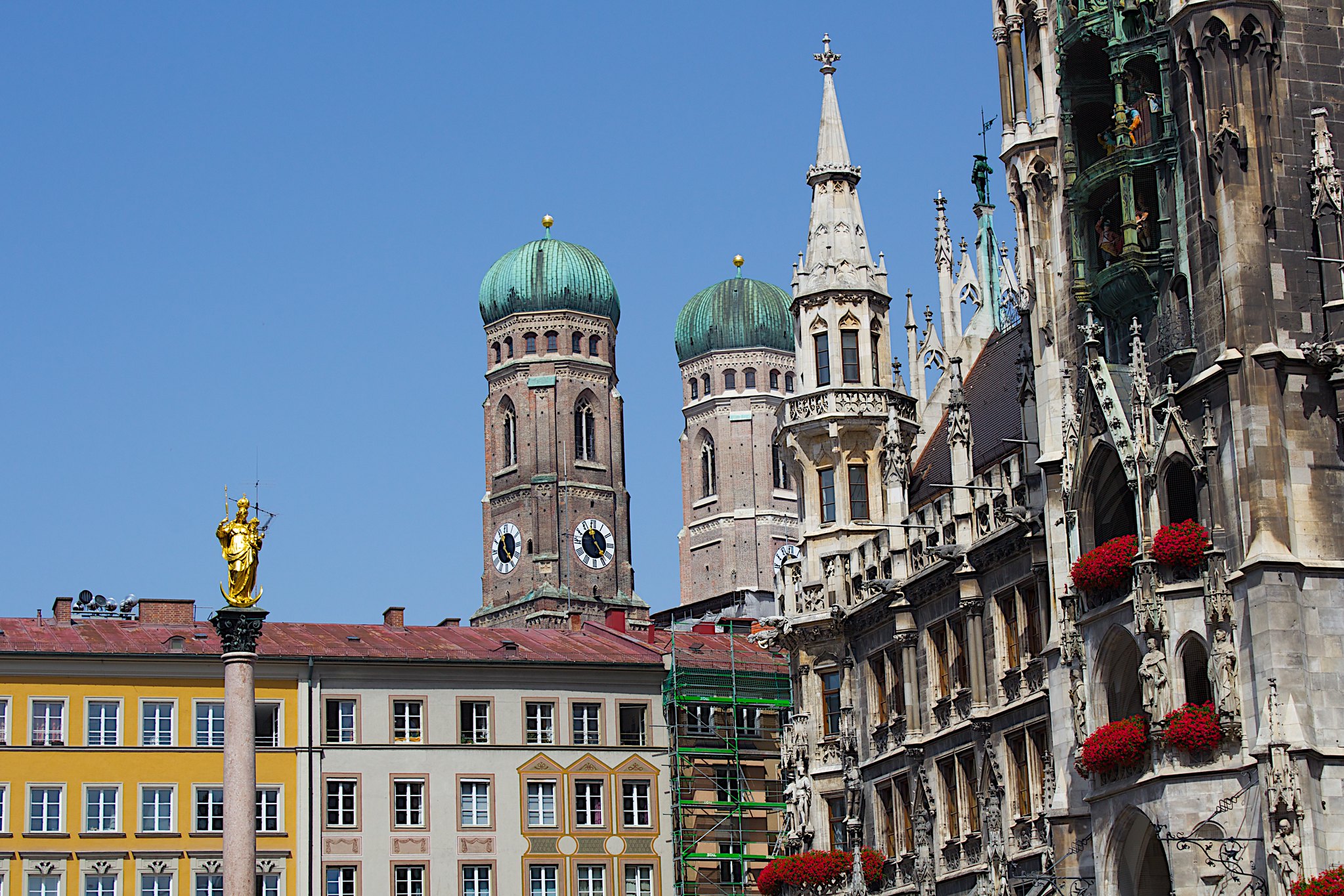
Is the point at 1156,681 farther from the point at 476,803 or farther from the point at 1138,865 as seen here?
the point at 476,803

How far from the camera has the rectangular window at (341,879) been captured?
88.5m

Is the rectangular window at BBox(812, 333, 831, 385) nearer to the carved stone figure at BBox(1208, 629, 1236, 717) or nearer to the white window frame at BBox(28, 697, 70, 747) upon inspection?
the carved stone figure at BBox(1208, 629, 1236, 717)

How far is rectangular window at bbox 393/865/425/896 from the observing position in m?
89.1

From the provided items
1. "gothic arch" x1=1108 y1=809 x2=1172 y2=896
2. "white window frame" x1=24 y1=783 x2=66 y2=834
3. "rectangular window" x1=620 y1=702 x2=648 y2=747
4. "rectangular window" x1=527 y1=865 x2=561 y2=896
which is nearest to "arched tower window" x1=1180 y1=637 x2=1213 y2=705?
"gothic arch" x1=1108 y1=809 x2=1172 y2=896

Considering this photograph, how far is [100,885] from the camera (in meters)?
86.0

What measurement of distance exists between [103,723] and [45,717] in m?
2.06

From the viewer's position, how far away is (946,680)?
68750 mm

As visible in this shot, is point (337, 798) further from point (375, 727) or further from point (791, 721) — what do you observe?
point (791, 721)

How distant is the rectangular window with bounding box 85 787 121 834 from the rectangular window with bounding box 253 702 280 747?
551cm

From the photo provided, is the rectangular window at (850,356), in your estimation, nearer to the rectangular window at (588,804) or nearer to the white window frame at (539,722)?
the white window frame at (539,722)

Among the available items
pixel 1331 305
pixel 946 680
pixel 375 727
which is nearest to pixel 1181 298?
pixel 1331 305

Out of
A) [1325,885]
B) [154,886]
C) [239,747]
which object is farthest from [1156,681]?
[154,886]

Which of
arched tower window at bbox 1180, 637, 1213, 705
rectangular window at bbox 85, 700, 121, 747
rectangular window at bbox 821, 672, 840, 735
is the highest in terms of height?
rectangular window at bbox 85, 700, 121, 747

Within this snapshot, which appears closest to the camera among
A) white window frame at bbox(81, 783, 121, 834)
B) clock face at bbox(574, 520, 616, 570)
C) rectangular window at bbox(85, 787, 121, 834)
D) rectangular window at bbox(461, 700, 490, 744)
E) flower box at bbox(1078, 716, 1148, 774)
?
flower box at bbox(1078, 716, 1148, 774)
